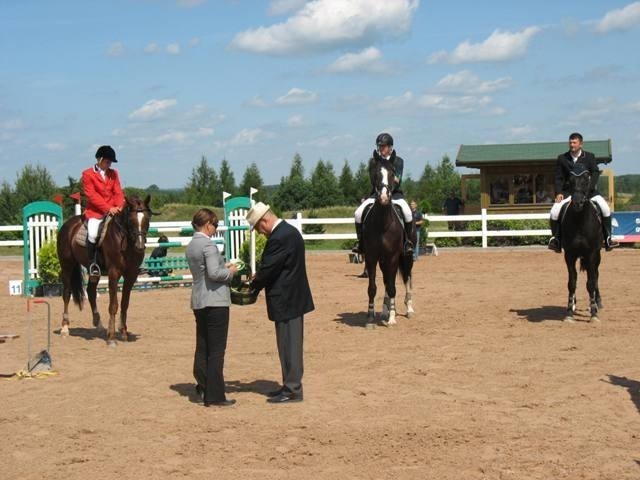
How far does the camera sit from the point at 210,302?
8.35m

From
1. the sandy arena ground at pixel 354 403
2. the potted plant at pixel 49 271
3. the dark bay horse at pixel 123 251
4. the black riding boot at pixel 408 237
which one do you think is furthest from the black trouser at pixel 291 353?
the potted plant at pixel 49 271

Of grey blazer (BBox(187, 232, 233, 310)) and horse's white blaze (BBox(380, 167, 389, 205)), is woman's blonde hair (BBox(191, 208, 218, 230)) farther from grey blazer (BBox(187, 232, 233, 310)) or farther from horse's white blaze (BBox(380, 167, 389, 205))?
horse's white blaze (BBox(380, 167, 389, 205))

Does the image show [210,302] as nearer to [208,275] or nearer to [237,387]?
[208,275]

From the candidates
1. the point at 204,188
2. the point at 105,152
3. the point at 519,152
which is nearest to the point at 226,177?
the point at 204,188

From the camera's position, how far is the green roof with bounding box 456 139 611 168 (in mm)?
35156

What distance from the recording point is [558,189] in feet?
41.4

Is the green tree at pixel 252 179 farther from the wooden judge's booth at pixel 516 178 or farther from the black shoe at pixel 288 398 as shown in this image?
the black shoe at pixel 288 398

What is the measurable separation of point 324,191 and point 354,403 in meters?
52.1

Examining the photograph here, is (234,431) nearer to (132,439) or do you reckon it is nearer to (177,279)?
(132,439)

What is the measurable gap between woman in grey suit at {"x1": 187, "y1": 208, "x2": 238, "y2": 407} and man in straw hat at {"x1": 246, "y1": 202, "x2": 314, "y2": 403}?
1.20 feet

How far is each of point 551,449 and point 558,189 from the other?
6649 millimetres

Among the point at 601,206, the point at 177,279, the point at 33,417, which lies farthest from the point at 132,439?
the point at 177,279

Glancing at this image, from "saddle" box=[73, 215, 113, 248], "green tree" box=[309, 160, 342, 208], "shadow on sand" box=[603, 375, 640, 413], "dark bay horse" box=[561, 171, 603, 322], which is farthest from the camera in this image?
"green tree" box=[309, 160, 342, 208]

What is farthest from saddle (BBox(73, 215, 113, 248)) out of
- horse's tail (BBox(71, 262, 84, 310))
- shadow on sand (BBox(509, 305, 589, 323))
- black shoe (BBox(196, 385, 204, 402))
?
shadow on sand (BBox(509, 305, 589, 323))
